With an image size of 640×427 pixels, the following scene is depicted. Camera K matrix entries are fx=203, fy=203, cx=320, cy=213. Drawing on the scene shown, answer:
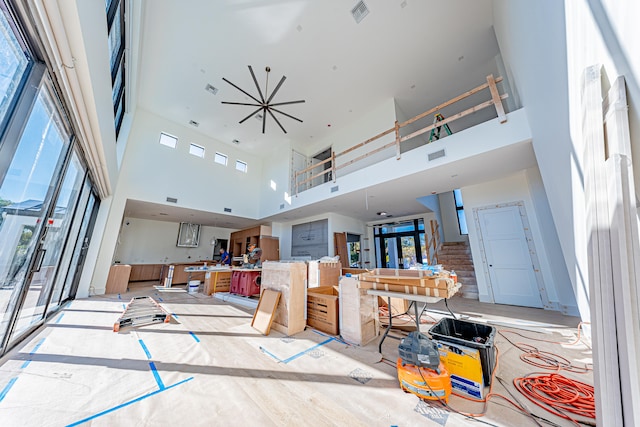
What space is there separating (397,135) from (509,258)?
4.07m

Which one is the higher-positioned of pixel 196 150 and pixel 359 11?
pixel 359 11

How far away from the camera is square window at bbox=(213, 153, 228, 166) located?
9114 millimetres

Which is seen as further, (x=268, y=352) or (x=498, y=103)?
(x=498, y=103)

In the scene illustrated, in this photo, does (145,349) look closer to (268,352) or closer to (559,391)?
(268,352)

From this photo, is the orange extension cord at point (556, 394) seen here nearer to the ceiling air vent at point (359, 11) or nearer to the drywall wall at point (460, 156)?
the drywall wall at point (460, 156)

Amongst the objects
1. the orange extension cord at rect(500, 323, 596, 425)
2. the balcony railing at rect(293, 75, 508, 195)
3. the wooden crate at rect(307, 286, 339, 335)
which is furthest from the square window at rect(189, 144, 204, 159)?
the orange extension cord at rect(500, 323, 596, 425)

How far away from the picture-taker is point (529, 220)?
4762 millimetres

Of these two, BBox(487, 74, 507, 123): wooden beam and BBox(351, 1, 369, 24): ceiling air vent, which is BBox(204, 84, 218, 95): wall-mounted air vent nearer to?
BBox(351, 1, 369, 24): ceiling air vent

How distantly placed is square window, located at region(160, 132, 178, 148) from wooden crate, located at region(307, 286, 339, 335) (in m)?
8.12

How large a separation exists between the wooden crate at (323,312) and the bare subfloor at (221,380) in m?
0.18

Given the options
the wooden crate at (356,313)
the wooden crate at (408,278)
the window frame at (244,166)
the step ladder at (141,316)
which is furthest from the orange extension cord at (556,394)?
the window frame at (244,166)

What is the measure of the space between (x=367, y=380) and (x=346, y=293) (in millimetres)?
1041

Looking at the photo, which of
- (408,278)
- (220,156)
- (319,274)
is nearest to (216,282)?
(319,274)

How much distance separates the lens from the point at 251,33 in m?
5.03
